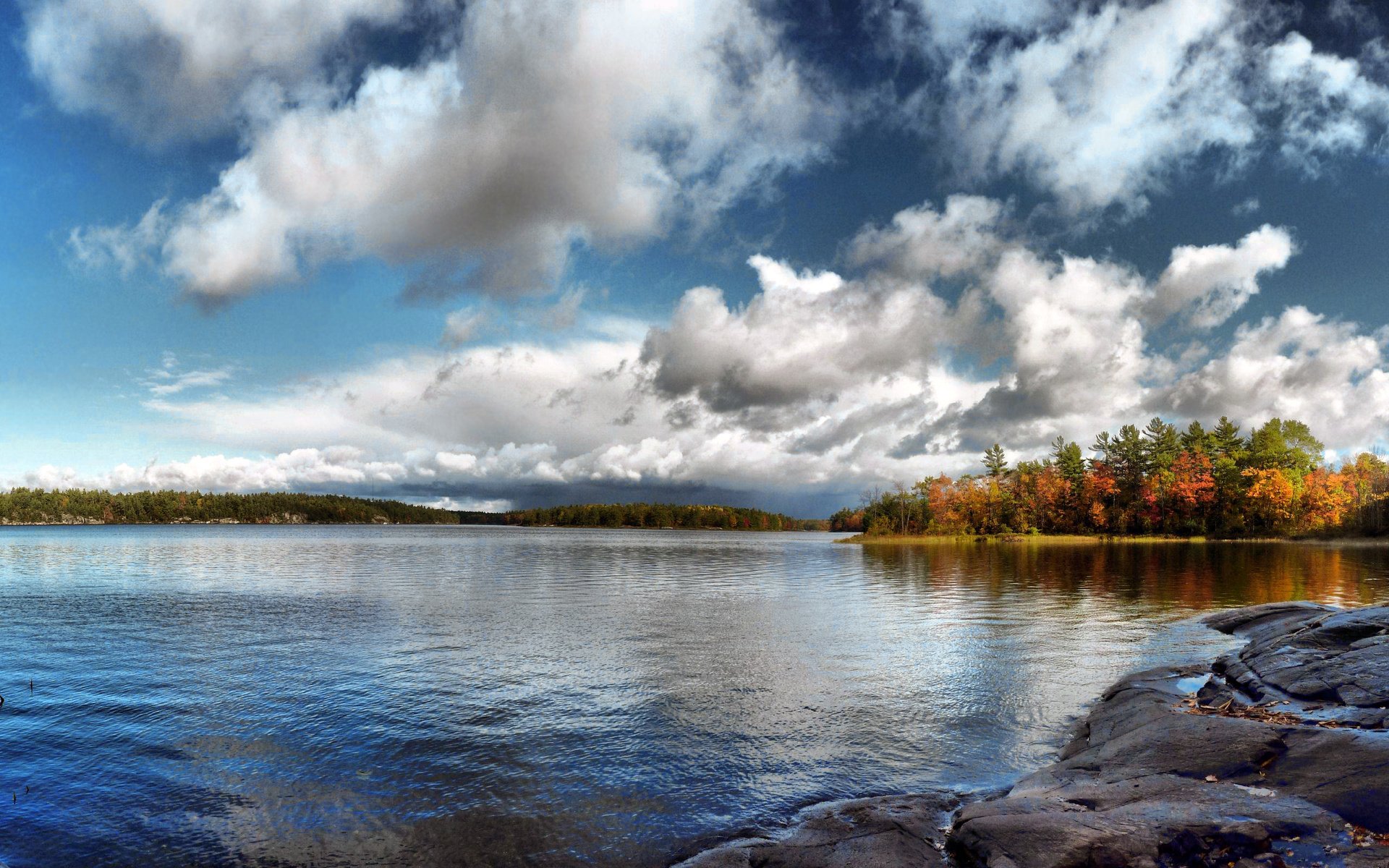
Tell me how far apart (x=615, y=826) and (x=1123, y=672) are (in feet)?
71.1

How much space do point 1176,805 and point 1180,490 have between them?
619 feet

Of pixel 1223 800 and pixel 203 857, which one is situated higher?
pixel 1223 800

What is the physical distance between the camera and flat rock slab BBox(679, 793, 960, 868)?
1099cm

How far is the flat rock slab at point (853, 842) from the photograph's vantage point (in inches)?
433

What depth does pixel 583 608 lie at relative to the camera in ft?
149

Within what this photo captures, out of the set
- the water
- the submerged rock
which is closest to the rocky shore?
the submerged rock

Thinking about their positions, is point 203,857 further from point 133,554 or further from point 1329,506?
point 1329,506

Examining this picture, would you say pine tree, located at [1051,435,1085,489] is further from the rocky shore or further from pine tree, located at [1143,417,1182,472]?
the rocky shore

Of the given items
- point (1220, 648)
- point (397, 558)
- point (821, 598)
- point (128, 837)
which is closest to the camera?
point (128, 837)

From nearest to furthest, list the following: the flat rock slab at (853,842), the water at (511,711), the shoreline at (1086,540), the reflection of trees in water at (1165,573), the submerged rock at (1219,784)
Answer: the submerged rock at (1219,784) < the flat rock slab at (853,842) < the water at (511,711) < the reflection of trees in water at (1165,573) < the shoreline at (1086,540)

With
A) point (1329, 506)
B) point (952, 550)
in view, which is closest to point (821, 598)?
point (952, 550)

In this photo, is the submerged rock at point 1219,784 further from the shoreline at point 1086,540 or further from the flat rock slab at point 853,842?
the shoreline at point 1086,540

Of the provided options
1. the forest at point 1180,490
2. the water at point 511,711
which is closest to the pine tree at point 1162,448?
the forest at point 1180,490

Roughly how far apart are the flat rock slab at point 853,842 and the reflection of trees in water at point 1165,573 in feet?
140
